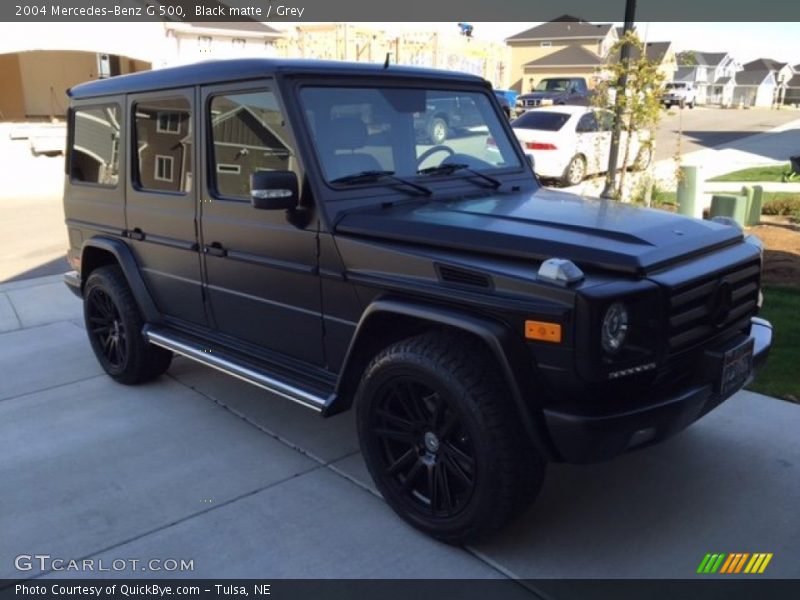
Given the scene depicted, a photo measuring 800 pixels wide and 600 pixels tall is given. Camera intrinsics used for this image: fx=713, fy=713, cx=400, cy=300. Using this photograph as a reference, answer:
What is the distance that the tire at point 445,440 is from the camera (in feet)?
8.96

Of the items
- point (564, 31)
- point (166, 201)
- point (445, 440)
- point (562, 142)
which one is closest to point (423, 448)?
point (445, 440)

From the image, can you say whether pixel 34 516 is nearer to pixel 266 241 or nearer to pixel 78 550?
pixel 78 550

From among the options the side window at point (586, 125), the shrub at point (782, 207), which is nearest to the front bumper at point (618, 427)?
the shrub at point (782, 207)

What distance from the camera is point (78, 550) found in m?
3.07

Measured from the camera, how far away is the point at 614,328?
2.56m

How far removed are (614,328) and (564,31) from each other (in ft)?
210

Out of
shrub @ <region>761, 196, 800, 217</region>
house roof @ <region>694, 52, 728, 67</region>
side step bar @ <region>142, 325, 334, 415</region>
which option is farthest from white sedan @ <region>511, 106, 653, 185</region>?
house roof @ <region>694, 52, 728, 67</region>

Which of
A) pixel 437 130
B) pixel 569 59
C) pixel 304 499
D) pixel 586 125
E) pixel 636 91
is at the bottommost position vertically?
pixel 304 499

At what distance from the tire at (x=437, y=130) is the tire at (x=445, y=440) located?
1.36 meters

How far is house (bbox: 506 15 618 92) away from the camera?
53.3 metres

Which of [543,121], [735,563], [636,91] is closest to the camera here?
[735,563]

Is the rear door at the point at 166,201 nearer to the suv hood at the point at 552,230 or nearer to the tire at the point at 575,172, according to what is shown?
the suv hood at the point at 552,230

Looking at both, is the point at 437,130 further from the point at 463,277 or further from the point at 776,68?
the point at 776,68

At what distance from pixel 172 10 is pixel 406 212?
2532 centimetres
